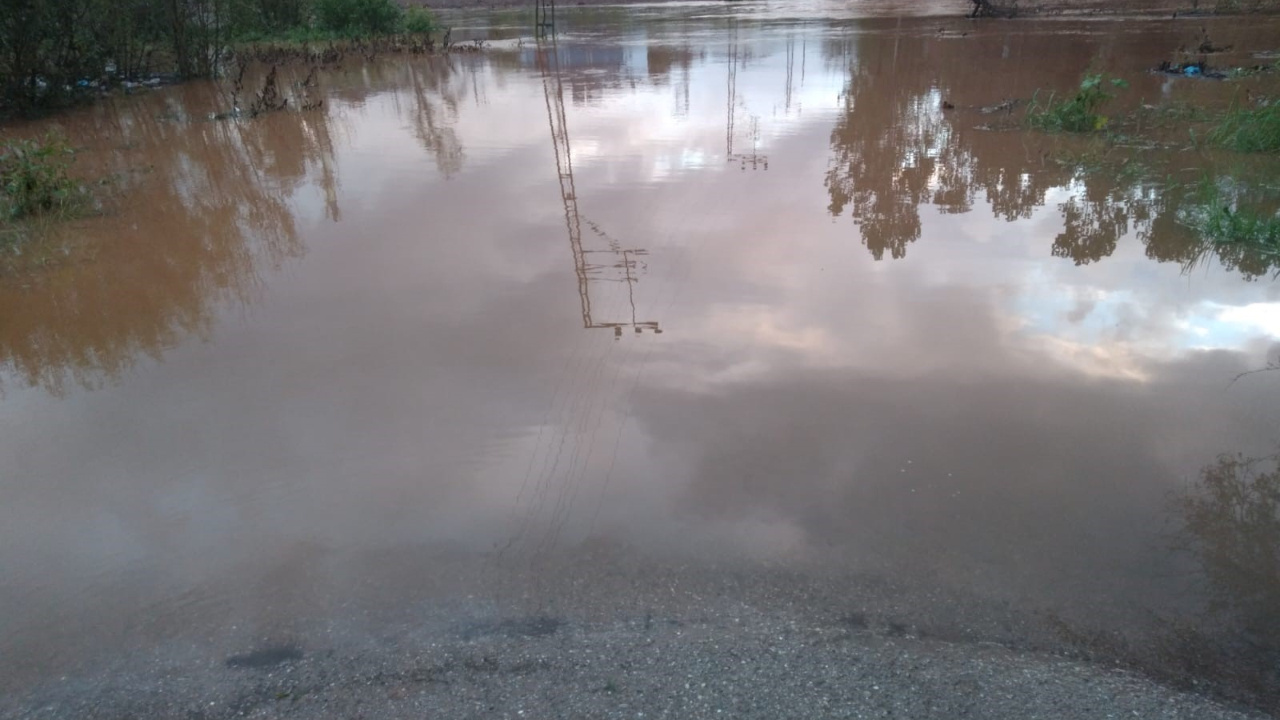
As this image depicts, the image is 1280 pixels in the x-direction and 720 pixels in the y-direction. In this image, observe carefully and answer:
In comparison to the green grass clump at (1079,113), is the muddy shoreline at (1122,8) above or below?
below

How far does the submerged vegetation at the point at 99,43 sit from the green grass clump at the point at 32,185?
27.1ft

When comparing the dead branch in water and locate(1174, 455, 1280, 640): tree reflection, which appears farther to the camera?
the dead branch in water

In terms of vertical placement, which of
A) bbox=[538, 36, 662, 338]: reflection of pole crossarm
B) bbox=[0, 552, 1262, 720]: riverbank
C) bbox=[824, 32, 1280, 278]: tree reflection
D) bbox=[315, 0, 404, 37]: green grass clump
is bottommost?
bbox=[824, 32, 1280, 278]: tree reflection

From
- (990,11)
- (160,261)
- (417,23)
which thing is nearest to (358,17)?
(417,23)

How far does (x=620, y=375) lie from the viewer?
5129 millimetres

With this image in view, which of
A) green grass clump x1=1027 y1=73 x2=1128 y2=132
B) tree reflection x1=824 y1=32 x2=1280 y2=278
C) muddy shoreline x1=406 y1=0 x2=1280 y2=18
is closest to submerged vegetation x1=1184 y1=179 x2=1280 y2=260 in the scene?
tree reflection x1=824 y1=32 x2=1280 y2=278

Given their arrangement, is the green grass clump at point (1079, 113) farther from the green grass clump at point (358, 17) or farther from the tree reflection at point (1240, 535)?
the green grass clump at point (358, 17)

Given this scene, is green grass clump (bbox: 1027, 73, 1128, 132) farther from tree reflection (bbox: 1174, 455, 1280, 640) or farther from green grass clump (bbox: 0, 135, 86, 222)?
green grass clump (bbox: 0, 135, 86, 222)

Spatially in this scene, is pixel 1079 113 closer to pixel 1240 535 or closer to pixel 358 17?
pixel 1240 535

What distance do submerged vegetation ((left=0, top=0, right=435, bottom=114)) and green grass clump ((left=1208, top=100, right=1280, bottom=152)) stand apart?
18669mm

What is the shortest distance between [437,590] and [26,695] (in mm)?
1529

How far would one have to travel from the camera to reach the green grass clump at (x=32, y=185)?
8.16 meters

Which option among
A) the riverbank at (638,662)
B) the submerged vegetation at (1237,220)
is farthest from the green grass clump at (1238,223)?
the riverbank at (638,662)

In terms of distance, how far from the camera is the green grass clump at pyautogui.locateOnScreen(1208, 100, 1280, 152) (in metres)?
8.84
